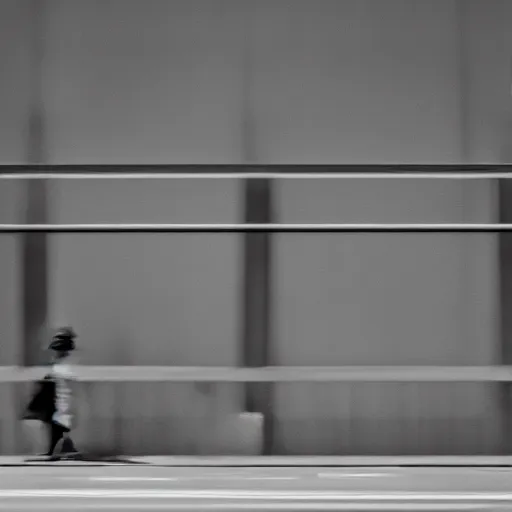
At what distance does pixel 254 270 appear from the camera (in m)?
9.93

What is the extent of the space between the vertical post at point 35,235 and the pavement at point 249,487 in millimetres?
1561

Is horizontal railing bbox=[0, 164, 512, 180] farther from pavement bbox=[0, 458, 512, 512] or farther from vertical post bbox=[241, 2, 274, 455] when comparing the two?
pavement bbox=[0, 458, 512, 512]

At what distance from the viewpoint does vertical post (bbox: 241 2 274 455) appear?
9883 mm

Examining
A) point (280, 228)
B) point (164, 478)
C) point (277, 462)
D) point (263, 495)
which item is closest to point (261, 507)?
point (263, 495)

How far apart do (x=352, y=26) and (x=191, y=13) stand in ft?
6.21

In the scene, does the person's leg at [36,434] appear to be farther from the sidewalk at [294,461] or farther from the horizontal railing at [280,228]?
the horizontal railing at [280,228]

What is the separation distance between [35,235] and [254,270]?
2.63 metres

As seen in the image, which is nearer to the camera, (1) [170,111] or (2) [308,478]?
(2) [308,478]

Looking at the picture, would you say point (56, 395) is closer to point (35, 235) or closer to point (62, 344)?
point (62, 344)

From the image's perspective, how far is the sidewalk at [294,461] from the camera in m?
9.45

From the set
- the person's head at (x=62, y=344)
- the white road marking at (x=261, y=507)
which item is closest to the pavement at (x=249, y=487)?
the white road marking at (x=261, y=507)

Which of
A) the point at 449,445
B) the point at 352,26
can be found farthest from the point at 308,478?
the point at 352,26

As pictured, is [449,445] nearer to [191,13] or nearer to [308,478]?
[308,478]

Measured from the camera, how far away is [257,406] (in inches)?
390
